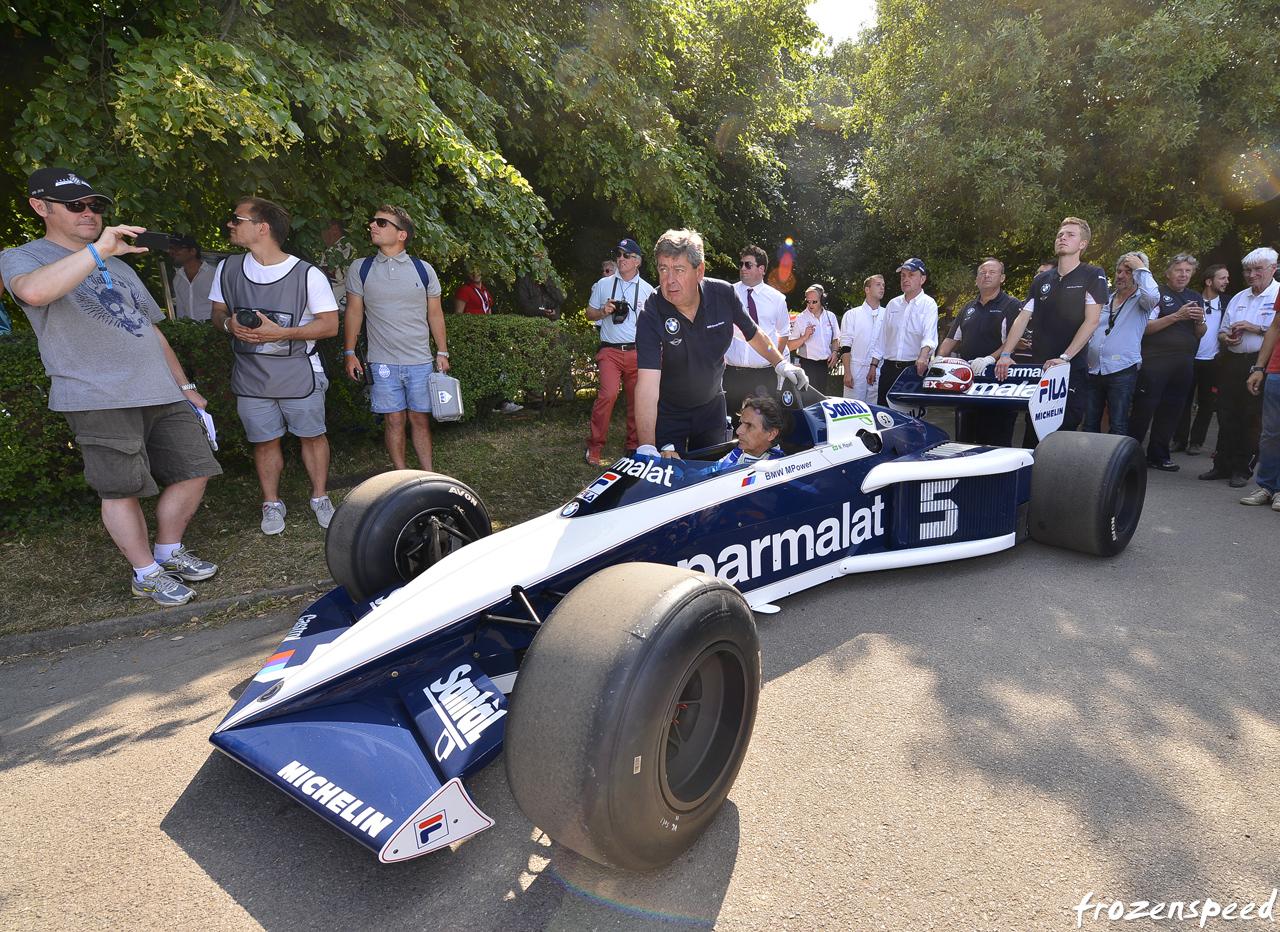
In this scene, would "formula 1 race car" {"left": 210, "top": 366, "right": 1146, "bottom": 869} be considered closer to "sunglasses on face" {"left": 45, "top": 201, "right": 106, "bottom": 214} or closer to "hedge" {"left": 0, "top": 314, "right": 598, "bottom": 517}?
"sunglasses on face" {"left": 45, "top": 201, "right": 106, "bottom": 214}

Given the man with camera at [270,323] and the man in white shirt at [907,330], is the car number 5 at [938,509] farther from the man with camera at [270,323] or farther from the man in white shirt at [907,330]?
the man with camera at [270,323]

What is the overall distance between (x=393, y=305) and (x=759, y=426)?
8.93ft

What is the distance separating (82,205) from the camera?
3.54m

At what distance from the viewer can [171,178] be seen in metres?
4.83

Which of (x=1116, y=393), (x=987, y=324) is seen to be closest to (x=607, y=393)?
(x=987, y=324)

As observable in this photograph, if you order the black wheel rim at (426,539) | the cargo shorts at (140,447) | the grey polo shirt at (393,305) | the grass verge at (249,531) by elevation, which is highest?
the grey polo shirt at (393,305)

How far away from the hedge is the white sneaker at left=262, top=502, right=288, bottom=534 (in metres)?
1.21

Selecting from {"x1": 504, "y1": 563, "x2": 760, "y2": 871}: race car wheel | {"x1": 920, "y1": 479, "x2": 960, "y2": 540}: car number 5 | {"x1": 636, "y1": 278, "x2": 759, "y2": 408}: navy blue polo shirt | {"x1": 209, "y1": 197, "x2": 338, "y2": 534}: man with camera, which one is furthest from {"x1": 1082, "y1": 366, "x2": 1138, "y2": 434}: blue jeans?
{"x1": 209, "y1": 197, "x2": 338, "y2": 534}: man with camera

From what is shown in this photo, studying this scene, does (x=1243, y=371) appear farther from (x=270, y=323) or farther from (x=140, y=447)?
(x=140, y=447)

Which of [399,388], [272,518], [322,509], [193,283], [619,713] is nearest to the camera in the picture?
[619,713]

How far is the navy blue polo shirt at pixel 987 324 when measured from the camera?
6.26 m

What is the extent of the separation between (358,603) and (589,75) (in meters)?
6.18

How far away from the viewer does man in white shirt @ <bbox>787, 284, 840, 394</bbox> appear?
753cm

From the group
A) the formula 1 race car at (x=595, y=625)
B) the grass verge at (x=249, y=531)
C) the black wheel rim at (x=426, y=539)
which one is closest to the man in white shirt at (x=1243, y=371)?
the formula 1 race car at (x=595, y=625)
